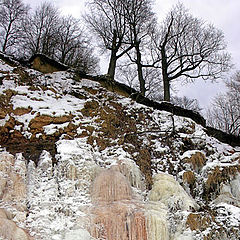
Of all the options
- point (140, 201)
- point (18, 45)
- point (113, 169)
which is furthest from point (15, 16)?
point (140, 201)

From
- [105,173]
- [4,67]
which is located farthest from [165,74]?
[105,173]

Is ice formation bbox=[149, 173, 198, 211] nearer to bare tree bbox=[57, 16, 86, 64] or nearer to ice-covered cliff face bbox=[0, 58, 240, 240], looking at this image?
ice-covered cliff face bbox=[0, 58, 240, 240]

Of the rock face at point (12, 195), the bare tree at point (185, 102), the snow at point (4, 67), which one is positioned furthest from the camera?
the bare tree at point (185, 102)

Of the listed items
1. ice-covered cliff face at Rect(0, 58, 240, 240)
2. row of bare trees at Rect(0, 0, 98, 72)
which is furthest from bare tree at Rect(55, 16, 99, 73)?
ice-covered cliff face at Rect(0, 58, 240, 240)

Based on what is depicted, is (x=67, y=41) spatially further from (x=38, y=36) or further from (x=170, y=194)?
(x=170, y=194)

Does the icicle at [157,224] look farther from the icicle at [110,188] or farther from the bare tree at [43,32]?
the bare tree at [43,32]

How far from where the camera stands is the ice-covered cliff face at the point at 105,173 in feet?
20.3

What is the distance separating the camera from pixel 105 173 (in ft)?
24.2

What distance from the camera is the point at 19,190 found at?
6766 mm

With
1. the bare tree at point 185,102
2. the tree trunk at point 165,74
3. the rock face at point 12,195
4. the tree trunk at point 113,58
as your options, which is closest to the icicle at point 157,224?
the rock face at point 12,195

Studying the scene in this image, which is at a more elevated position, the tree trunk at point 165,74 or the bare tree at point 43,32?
the bare tree at point 43,32

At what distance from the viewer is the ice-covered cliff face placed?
6.18 m

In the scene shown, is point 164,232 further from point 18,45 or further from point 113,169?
point 18,45

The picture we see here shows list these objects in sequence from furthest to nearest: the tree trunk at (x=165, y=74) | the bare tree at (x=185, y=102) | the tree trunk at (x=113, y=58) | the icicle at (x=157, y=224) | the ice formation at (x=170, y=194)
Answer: the bare tree at (x=185, y=102) < the tree trunk at (x=165, y=74) < the tree trunk at (x=113, y=58) < the ice formation at (x=170, y=194) < the icicle at (x=157, y=224)
